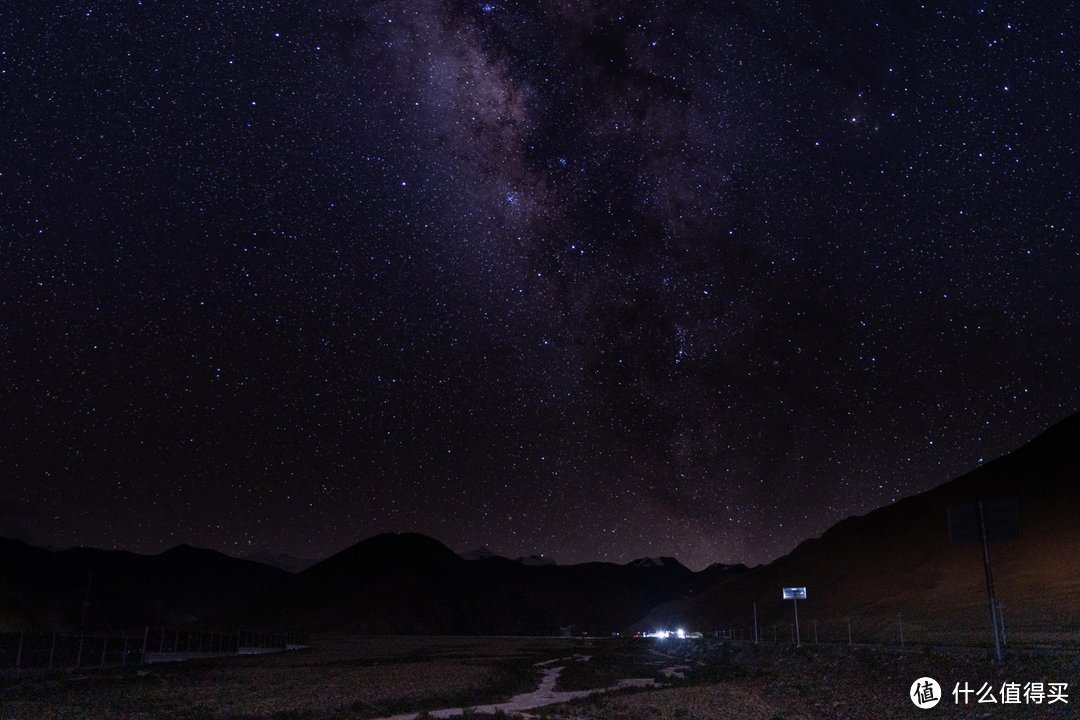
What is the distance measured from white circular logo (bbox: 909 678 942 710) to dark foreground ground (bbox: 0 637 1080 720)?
33 centimetres

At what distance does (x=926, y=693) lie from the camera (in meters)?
24.0

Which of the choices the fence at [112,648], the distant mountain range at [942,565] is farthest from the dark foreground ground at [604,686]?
Result: the distant mountain range at [942,565]

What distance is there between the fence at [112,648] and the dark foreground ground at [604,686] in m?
4.14

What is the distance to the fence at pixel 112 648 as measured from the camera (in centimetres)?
5168

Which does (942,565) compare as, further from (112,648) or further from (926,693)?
(926,693)

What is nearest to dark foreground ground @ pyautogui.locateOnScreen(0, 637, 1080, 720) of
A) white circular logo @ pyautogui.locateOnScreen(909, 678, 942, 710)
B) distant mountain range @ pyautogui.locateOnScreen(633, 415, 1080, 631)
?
white circular logo @ pyautogui.locateOnScreen(909, 678, 942, 710)

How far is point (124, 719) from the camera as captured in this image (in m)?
27.6

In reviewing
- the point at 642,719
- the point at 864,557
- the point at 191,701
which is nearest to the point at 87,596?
the point at 864,557

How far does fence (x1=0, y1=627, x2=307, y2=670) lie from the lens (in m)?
51.7

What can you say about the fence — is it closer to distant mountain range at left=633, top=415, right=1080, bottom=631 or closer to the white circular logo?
the white circular logo

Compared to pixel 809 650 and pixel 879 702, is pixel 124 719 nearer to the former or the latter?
pixel 879 702

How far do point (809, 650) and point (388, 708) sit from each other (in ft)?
103

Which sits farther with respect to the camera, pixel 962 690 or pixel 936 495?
pixel 936 495

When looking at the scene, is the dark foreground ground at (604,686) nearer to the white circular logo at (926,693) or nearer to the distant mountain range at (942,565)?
the white circular logo at (926,693)
